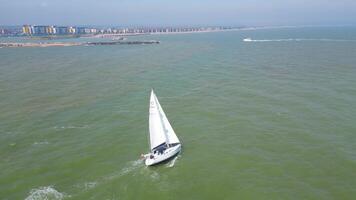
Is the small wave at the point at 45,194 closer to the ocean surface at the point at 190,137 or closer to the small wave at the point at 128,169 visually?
the ocean surface at the point at 190,137

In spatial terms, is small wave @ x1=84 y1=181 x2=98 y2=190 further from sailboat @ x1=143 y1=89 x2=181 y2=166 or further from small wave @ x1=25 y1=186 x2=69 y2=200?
sailboat @ x1=143 y1=89 x2=181 y2=166

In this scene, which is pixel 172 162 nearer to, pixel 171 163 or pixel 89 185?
pixel 171 163

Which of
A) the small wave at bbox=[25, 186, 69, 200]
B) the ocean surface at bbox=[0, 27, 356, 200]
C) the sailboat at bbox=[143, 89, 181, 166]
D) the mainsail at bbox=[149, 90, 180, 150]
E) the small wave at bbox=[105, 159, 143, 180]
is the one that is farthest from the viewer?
the mainsail at bbox=[149, 90, 180, 150]

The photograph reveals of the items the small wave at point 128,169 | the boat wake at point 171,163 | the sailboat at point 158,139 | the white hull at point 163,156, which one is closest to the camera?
the small wave at point 128,169

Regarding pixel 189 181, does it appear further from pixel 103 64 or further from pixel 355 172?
pixel 103 64

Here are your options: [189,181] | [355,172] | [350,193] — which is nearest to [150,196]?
[189,181]

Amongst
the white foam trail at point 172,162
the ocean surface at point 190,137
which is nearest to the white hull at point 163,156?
the white foam trail at point 172,162

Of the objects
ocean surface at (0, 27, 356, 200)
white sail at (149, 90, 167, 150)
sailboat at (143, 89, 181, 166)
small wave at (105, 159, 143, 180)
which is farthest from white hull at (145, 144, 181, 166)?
small wave at (105, 159, 143, 180)
